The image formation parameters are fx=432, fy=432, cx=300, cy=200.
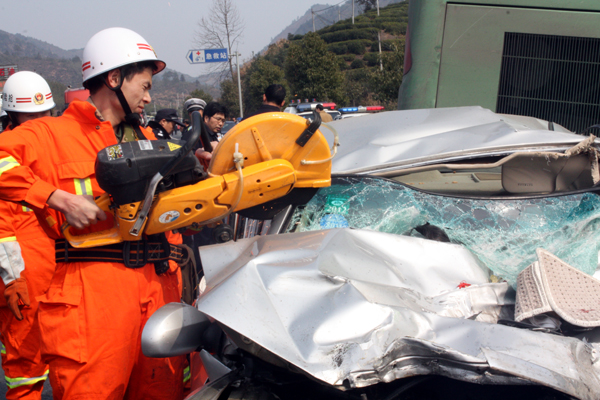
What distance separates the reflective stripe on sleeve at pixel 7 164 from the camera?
1533mm

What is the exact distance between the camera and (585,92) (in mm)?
3678

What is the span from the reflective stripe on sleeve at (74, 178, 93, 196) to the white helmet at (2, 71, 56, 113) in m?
2.17

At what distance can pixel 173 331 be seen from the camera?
1.37m

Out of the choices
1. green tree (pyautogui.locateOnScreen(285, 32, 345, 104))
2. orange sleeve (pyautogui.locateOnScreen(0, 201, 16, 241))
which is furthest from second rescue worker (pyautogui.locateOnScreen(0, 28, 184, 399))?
green tree (pyautogui.locateOnScreen(285, 32, 345, 104))

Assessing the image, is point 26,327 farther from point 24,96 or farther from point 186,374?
point 24,96

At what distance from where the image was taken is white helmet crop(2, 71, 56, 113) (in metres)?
3.35

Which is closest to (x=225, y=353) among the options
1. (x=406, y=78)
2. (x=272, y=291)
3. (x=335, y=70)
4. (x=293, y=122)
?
(x=272, y=291)

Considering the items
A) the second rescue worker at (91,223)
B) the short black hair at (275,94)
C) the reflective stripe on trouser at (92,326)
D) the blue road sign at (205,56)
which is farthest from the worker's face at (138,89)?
the blue road sign at (205,56)

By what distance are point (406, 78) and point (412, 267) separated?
3.15m

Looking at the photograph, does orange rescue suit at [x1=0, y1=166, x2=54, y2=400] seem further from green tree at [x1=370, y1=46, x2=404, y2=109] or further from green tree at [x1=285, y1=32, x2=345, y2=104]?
green tree at [x1=285, y1=32, x2=345, y2=104]

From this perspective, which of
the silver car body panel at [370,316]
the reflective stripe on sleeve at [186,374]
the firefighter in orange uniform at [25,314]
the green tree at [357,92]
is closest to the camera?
the silver car body panel at [370,316]

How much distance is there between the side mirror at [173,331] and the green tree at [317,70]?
30547mm

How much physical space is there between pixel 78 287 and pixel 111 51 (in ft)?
3.07

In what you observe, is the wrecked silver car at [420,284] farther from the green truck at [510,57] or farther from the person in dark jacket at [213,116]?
the person in dark jacket at [213,116]
